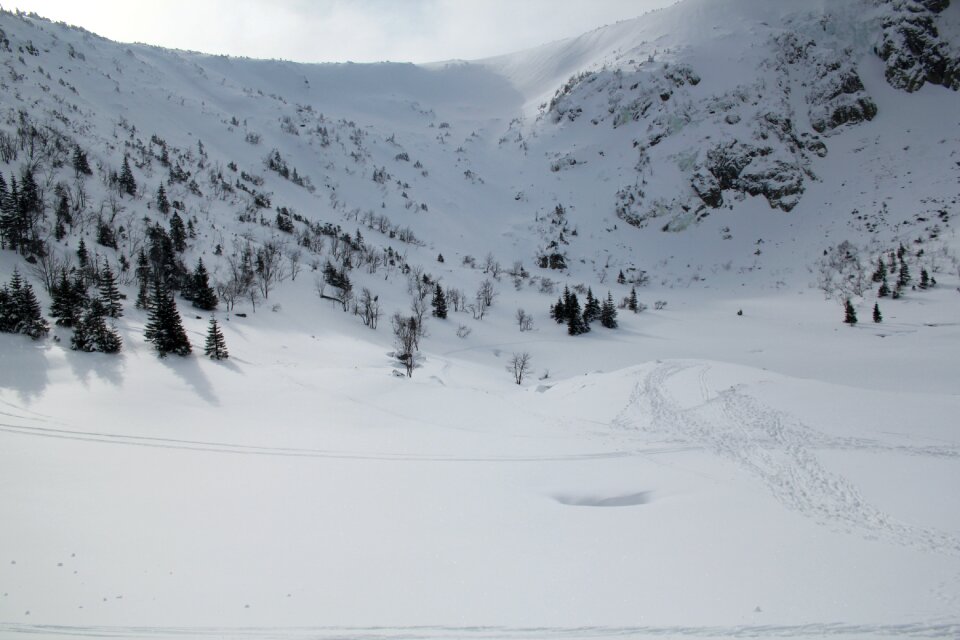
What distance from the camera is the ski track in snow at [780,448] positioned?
11398 millimetres

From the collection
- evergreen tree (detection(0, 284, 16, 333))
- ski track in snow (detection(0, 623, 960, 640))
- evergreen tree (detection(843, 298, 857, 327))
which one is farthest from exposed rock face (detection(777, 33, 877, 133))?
evergreen tree (detection(0, 284, 16, 333))

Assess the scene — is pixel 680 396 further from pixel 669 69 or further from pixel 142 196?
pixel 669 69

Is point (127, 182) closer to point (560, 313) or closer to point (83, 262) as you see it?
point (83, 262)

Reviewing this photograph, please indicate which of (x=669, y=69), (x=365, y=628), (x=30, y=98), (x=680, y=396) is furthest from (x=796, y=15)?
(x=30, y=98)

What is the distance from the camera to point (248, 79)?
563 ft

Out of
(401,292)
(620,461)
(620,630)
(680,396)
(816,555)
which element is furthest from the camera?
(401,292)

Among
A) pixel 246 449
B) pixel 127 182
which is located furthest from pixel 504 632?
pixel 127 182

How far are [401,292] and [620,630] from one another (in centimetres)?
7260

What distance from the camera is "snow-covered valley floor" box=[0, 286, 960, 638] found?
8.16 metres

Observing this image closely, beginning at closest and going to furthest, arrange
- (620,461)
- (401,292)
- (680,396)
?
(620,461) < (680,396) < (401,292)

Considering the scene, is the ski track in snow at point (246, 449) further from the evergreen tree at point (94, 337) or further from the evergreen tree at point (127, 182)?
the evergreen tree at point (127, 182)

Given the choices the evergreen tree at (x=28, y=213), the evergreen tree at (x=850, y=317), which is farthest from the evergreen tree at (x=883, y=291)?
the evergreen tree at (x=28, y=213)

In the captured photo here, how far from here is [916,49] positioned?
118500 mm

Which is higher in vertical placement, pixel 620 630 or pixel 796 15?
pixel 796 15
